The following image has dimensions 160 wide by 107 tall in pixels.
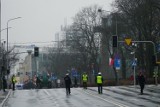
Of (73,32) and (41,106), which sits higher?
(73,32)

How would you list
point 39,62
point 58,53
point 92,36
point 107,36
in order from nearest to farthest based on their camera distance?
point 107,36
point 92,36
point 58,53
point 39,62

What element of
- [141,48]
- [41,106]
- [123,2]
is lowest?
[41,106]

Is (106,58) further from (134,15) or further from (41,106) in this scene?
(41,106)

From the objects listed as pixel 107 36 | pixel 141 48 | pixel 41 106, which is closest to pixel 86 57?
pixel 107 36

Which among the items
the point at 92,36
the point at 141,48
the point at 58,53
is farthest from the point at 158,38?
the point at 58,53

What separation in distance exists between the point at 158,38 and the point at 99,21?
2288cm

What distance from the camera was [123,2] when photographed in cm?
6894

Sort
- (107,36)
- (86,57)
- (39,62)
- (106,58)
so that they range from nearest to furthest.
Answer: (107,36)
(86,57)
(106,58)
(39,62)

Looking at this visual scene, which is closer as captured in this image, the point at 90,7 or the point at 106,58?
the point at 90,7

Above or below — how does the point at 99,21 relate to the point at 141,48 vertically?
above

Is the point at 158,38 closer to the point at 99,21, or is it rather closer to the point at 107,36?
the point at 107,36

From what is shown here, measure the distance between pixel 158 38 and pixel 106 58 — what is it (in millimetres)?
38481

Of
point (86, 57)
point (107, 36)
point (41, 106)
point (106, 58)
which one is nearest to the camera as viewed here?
point (41, 106)

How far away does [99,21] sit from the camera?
91.8 metres
